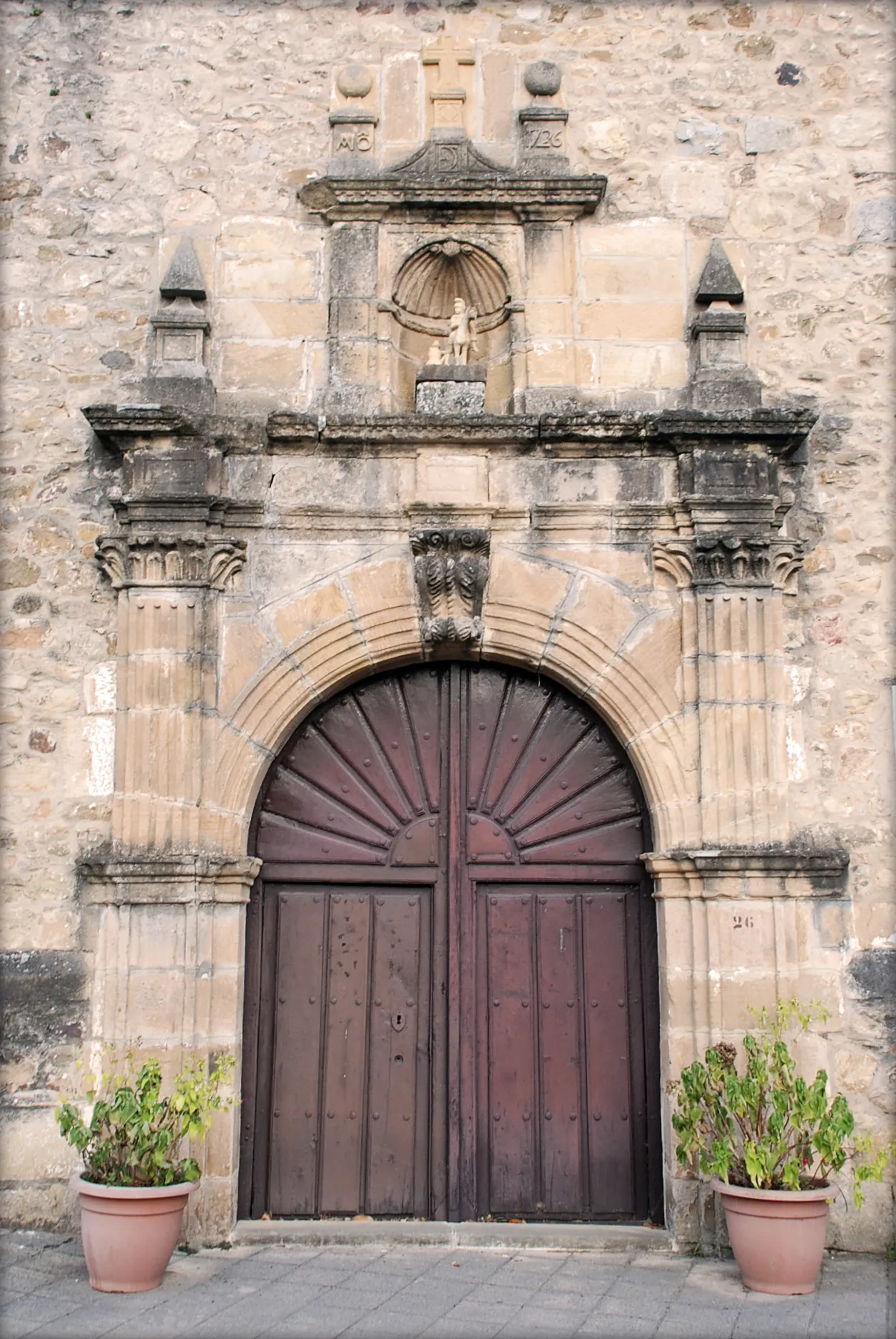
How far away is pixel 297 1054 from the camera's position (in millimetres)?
5301

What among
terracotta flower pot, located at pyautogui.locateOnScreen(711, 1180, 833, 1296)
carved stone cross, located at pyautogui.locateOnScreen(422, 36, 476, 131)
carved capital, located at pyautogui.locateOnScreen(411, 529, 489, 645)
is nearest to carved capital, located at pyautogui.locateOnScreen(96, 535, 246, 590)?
carved capital, located at pyautogui.locateOnScreen(411, 529, 489, 645)

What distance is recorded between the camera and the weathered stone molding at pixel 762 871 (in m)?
5.04

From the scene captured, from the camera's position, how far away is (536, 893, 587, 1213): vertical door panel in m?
5.21

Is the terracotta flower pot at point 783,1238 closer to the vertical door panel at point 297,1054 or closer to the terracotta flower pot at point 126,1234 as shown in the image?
the vertical door panel at point 297,1054

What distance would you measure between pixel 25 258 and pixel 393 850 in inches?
121

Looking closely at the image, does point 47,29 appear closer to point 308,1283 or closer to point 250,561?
point 250,561

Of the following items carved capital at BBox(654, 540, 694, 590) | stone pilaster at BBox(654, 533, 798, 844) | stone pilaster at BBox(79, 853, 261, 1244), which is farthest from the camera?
carved capital at BBox(654, 540, 694, 590)

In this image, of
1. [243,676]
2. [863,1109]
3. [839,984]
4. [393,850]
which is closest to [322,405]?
[243,676]

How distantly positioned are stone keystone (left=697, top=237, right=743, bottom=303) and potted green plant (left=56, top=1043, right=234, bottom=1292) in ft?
12.5

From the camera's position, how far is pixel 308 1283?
449 centimetres

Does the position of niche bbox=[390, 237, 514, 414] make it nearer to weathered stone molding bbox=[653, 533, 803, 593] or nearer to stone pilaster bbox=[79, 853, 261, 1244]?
weathered stone molding bbox=[653, 533, 803, 593]

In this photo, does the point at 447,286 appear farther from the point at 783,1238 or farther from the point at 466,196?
the point at 783,1238

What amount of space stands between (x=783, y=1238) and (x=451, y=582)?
272 cm

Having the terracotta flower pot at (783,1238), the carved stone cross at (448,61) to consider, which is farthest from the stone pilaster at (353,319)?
the terracotta flower pot at (783,1238)
